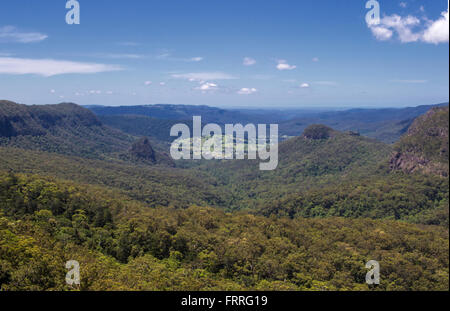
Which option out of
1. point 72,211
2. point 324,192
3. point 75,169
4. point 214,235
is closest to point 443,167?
point 324,192

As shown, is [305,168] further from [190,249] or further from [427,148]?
[190,249]

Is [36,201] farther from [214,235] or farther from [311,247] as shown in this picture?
[311,247]

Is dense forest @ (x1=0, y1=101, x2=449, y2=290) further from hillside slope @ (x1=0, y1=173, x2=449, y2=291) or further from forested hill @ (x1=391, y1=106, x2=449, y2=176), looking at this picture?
forested hill @ (x1=391, y1=106, x2=449, y2=176)

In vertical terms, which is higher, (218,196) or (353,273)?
(353,273)

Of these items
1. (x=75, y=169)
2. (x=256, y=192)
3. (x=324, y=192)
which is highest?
(x=75, y=169)

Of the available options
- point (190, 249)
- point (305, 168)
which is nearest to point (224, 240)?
point (190, 249)

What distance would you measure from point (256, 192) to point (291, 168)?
3117 centimetres

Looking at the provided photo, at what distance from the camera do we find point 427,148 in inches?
3900

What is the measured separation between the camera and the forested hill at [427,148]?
9319 centimetres

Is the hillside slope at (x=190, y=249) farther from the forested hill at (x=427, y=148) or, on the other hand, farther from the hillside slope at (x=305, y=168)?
the hillside slope at (x=305, y=168)

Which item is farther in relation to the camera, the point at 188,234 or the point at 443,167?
the point at 443,167

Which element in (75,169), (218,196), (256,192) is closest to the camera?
(75,169)

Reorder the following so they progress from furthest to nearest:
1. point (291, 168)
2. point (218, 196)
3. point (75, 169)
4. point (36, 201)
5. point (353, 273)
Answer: point (291, 168), point (218, 196), point (75, 169), point (36, 201), point (353, 273)

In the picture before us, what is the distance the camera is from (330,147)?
176500 millimetres
